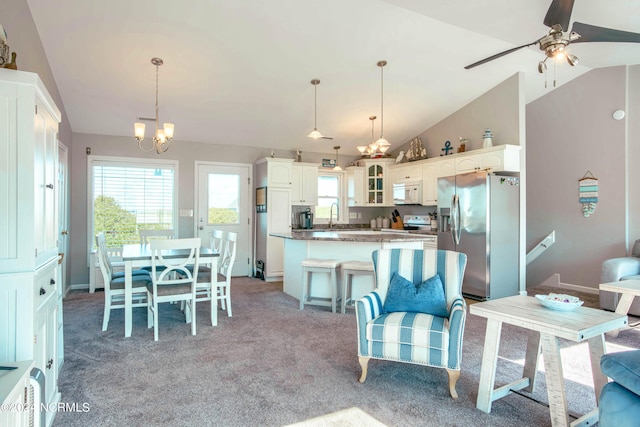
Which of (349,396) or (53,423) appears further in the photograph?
(349,396)

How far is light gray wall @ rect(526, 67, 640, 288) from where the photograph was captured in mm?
5098

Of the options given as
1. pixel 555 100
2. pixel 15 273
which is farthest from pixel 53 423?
pixel 555 100

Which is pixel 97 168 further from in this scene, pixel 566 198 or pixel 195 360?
pixel 566 198

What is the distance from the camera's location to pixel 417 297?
2652mm

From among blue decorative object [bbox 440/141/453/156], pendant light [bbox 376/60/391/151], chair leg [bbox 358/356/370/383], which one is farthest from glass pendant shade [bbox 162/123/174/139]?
blue decorative object [bbox 440/141/453/156]

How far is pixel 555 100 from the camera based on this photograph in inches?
229

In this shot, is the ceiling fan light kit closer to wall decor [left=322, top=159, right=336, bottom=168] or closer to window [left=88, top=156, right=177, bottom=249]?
wall decor [left=322, top=159, right=336, bottom=168]

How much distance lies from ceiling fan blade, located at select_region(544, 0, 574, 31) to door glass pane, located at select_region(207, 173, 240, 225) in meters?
5.07

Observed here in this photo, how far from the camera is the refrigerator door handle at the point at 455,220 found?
16.9 ft

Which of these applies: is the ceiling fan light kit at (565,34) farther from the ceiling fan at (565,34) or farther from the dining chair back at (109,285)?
the dining chair back at (109,285)

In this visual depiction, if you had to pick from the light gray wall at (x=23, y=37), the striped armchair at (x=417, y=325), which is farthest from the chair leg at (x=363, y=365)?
the light gray wall at (x=23, y=37)

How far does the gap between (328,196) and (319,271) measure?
122 inches

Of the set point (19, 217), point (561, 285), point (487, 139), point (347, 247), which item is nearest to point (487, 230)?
point (487, 139)

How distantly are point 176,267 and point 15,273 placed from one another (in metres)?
1.72
